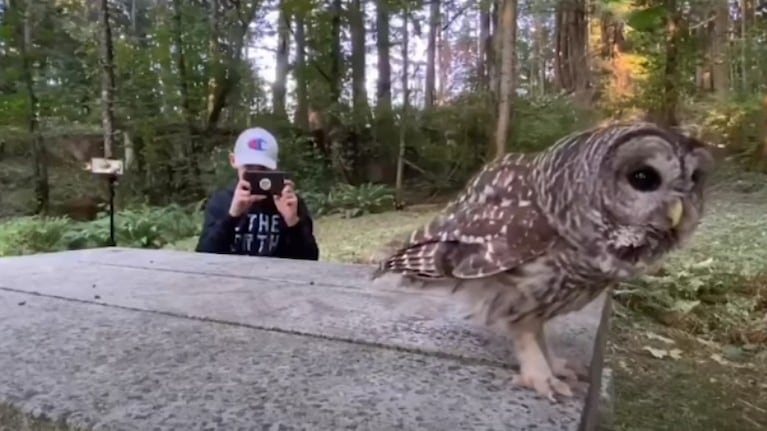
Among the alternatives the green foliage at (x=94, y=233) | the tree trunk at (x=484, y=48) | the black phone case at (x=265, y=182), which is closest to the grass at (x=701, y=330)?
the black phone case at (x=265, y=182)

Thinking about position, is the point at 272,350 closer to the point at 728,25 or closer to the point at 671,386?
the point at 671,386

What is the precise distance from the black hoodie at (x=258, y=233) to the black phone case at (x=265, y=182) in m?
0.09

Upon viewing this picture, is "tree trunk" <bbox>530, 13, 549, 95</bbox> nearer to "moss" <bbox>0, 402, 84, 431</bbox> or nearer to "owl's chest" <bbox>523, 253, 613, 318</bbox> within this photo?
"owl's chest" <bbox>523, 253, 613, 318</bbox>

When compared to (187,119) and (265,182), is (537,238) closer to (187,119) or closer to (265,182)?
(265,182)

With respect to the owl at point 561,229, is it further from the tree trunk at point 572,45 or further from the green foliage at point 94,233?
the tree trunk at point 572,45

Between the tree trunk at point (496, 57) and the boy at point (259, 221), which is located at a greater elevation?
the tree trunk at point (496, 57)

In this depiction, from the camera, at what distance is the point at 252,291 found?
4.54 ft

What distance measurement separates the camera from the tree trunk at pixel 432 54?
8245mm

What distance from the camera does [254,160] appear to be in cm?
212

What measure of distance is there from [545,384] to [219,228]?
1603 millimetres

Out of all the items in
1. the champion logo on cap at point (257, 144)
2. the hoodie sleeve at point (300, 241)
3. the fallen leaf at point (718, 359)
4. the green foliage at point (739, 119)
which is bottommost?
the fallen leaf at point (718, 359)

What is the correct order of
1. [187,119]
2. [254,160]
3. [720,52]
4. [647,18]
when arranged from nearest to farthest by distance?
[647,18] < [254,160] < [720,52] < [187,119]

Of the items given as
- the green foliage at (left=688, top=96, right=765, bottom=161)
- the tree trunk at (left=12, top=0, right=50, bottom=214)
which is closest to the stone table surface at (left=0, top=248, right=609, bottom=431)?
the green foliage at (left=688, top=96, right=765, bottom=161)

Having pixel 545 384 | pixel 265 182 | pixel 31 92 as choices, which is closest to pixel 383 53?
pixel 31 92
